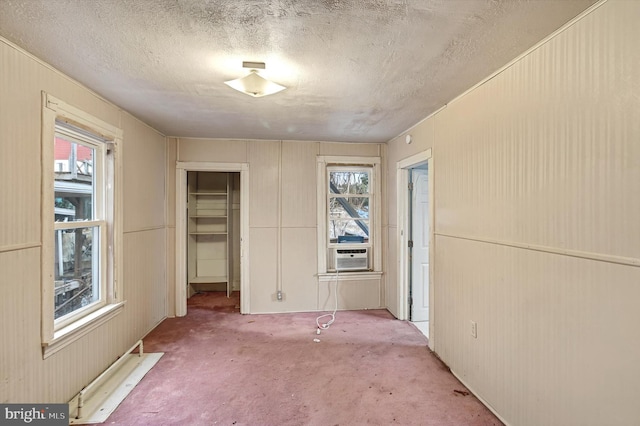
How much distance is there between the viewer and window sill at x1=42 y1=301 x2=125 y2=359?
198cm

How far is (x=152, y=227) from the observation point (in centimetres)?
357

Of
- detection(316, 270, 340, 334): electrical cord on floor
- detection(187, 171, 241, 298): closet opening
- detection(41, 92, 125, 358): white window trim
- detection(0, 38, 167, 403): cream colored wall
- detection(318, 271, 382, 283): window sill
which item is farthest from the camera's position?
detection(187, 171, 241, 298): closet opening

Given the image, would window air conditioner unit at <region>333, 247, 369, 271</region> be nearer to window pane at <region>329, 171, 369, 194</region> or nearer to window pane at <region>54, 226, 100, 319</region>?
window pane at <region>329, 171, 369, 194</region>

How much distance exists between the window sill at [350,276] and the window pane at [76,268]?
260cm

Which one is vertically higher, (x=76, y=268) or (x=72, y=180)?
(x=72, y=180)

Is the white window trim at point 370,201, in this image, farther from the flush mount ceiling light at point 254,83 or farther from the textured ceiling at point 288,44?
the flush mount ceiling light at point 254,83

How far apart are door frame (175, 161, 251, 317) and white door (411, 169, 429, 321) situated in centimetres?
222

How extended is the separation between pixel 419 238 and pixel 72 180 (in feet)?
11.9

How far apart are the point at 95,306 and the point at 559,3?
3719mm

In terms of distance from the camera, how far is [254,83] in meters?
2.10

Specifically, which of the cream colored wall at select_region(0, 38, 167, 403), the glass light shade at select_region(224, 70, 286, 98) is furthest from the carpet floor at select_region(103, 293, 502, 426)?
the glass light shade at select_region(224, 70, 286, 98)

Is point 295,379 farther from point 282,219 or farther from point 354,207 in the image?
point 354,207

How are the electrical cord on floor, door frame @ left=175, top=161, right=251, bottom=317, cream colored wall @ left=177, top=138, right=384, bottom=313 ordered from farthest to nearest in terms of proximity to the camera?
cream colored wall @ left=177, top=138, right=384, bottom=313 → door frame @ left=175, top=161, right=251, bottom=317 → the electrical cord on floor

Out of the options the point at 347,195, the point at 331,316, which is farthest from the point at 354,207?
the point at 331,316
